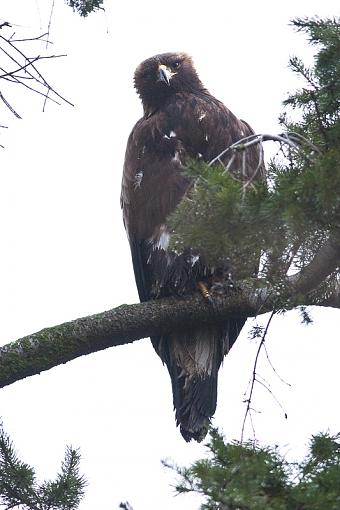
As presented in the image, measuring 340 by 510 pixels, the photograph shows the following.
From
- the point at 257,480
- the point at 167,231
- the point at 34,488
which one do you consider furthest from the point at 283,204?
the point at 167,231

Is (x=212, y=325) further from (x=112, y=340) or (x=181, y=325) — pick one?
(x=112, y=340)

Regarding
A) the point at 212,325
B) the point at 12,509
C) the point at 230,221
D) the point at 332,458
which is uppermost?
the point at 212,325

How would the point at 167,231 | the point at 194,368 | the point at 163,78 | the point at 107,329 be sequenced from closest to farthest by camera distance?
the point at 107,329, the point at 167,231, the point at 194,368, the point at 163,78

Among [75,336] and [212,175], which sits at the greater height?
[75,336]

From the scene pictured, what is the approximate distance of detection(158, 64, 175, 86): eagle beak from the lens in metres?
5.96

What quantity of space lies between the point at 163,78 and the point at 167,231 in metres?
1.26

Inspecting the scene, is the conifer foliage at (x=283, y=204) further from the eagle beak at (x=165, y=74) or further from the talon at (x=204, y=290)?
the eagle beak at (x=165, y=74)

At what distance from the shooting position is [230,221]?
2.77 m

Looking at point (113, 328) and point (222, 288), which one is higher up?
point (222, 288)

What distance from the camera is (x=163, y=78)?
19.6 ft

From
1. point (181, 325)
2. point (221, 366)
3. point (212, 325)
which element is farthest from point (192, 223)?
point (221, 366)

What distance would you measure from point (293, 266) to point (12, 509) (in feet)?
4.18

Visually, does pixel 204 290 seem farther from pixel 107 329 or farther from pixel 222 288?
pixel 107 329

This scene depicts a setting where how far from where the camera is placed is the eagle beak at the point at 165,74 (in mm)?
5957
